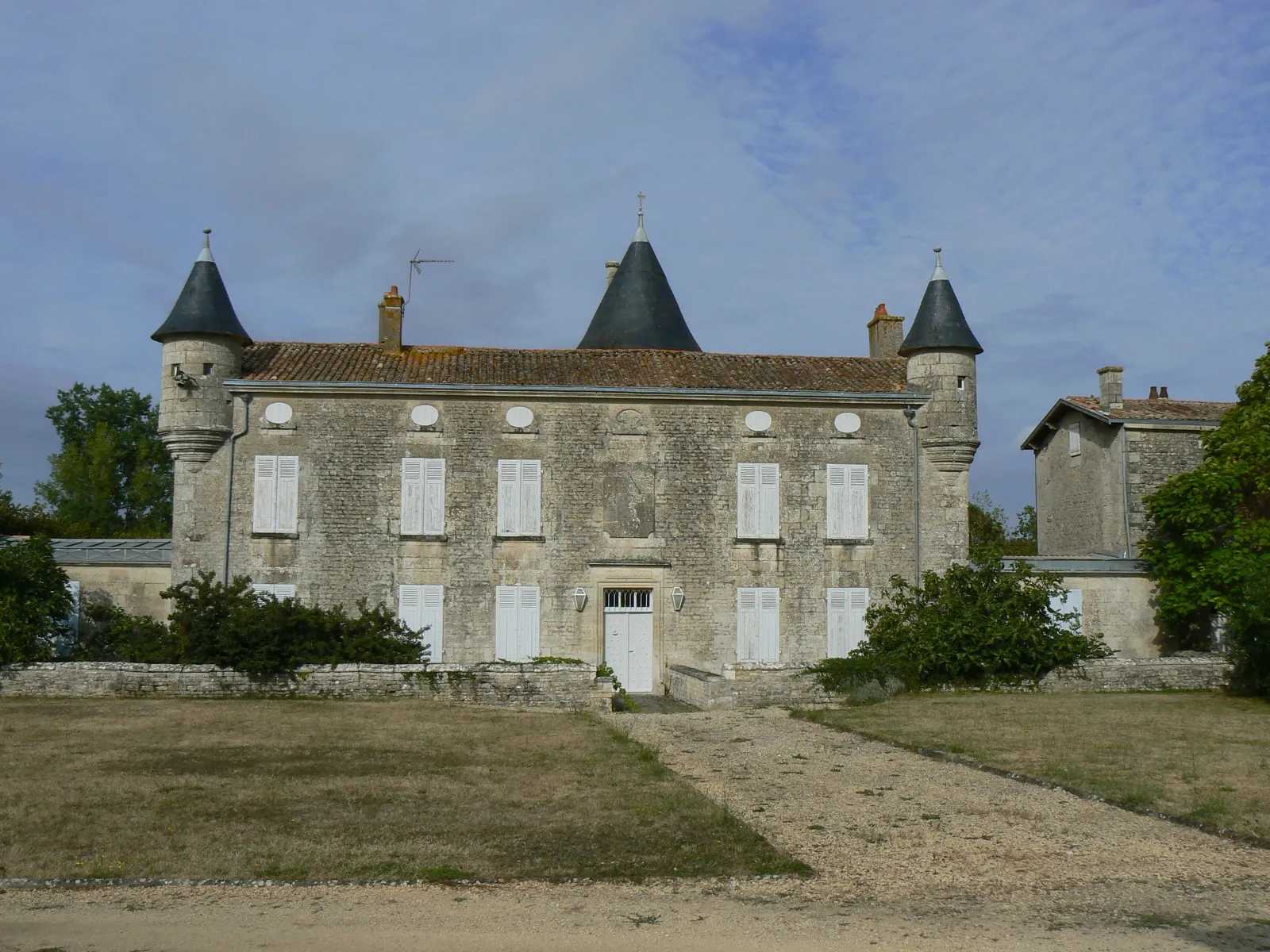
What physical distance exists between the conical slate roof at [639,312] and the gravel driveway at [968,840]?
44.1ft

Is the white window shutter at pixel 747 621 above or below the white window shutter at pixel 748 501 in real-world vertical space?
below

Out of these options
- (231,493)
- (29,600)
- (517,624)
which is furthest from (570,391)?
(29,600)

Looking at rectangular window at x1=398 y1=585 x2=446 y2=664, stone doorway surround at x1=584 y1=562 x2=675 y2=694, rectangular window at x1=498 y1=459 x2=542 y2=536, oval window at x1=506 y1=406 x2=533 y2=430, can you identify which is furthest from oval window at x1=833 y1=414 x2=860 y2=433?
rectangular window at x1=398 y1=585 x2=446 y2=664

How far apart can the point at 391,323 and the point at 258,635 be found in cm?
689

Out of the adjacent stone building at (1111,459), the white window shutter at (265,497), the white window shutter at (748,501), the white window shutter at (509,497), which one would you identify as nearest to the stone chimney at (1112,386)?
the adjacent stone building at (1111,459)

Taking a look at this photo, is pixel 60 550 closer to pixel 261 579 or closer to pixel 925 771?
pixel 261 579

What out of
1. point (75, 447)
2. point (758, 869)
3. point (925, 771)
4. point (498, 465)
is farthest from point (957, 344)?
point (75, 447)

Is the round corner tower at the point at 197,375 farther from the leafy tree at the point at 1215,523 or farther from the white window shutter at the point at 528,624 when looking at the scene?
the leafy tree at the point at 1215,523

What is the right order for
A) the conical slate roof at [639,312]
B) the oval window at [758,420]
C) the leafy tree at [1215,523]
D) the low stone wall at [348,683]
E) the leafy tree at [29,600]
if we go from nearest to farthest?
the low stone wall at [348,683] < the leafy tree at [29,600] < the leafy tree at [1215,523] < the oval window at [758,420] < the conical slate roof at [639,312]

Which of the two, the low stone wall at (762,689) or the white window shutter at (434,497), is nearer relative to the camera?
the low stone wall at (762,689)

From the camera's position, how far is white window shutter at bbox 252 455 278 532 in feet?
60.5

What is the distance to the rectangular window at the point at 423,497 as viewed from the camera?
18656mm

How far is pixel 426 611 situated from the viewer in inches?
727

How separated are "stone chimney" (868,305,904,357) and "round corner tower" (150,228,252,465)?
11.8 m
